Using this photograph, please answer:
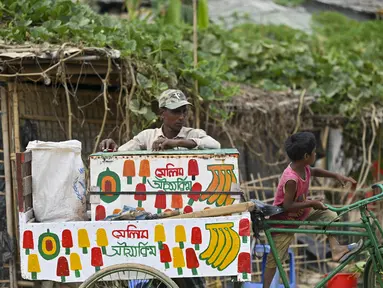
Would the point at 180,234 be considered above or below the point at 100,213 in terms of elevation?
below

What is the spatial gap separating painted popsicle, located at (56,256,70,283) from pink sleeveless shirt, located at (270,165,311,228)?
5.68 feet

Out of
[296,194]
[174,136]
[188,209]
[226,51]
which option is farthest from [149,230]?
[226,51]

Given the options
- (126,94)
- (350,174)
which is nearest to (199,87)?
(126,94)

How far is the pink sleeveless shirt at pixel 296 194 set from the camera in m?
5.30

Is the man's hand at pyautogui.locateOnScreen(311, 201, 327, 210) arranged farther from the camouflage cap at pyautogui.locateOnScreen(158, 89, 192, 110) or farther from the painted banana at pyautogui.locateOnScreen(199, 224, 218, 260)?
the camouflage cap at pyautogui.locateOnScreen(158, 89, 192, 110)

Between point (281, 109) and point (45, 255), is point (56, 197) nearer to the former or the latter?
point (45, 255)

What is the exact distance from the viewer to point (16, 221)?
662 cm

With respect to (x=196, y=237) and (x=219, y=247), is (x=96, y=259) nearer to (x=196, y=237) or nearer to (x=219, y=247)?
(x=196, y=237)

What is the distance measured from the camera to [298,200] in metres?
5.39

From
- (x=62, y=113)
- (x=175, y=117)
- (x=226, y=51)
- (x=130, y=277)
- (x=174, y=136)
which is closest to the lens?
(x=130, y=277)

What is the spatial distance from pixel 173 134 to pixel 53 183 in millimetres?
1104

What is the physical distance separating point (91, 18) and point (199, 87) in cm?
142

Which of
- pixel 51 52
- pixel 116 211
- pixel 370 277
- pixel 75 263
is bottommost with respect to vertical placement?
pixel 370 277

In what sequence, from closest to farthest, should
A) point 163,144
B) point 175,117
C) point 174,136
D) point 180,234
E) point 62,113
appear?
point 180,234 < point 163,144 < point 175,117 < point 174,136 < point 62,113
